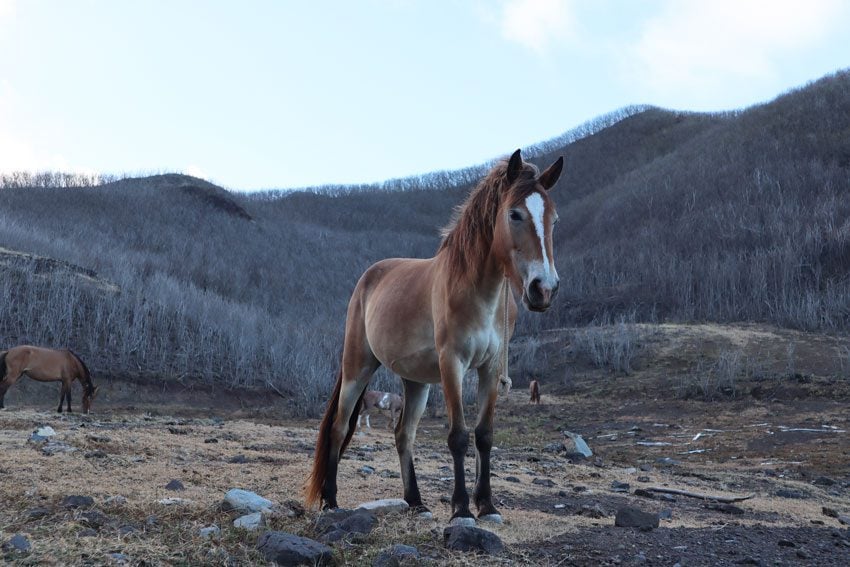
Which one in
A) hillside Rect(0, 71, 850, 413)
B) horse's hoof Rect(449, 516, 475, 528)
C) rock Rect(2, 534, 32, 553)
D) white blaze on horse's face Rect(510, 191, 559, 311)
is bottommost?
horse's hoof Rect(449, 516, 475, 528)

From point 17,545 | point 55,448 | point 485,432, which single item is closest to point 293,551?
point 17,545

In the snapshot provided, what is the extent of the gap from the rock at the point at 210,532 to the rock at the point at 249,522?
0.12 metres

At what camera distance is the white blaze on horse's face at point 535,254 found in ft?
14.2

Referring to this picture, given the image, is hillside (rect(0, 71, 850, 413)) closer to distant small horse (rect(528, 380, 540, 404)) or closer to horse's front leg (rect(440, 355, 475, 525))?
distant small horse (rect(528, 380, 540, 404))

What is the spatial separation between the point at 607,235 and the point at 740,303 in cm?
1786

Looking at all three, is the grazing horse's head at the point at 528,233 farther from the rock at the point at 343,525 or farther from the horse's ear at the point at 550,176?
the rock at the point at 343,525

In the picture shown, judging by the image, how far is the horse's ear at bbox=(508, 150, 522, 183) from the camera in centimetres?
476

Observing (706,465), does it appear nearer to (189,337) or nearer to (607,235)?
(189,337)

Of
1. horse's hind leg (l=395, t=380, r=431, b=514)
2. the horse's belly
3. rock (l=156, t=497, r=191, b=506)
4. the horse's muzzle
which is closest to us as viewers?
the horse's muzzle

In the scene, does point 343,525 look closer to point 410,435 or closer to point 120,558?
point 120,558

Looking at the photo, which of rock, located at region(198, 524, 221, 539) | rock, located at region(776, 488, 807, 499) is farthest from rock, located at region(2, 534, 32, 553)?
rock, located at region(776, 488, 807, 499)

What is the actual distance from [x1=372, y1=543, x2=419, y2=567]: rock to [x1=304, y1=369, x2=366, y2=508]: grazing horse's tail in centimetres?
186

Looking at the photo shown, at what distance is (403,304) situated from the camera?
549 cm

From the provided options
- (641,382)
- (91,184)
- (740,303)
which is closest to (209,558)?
(641,382)
